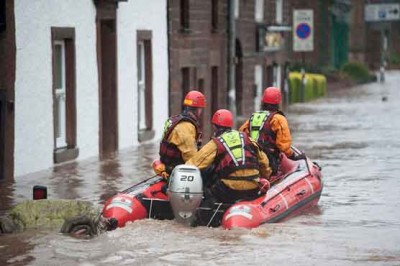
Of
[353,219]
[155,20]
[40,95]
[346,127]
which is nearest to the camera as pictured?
[353,219]

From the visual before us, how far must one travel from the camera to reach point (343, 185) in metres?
20.0

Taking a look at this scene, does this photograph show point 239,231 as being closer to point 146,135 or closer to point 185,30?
point 146,135

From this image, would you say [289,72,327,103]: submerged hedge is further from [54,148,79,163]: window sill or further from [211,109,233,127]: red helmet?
[211,109,233,127]: red helmet

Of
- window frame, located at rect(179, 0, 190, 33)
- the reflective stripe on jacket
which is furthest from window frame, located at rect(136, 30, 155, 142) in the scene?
the reflective stripe on jacket

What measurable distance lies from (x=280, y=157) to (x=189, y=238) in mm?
3479

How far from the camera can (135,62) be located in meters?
26.6

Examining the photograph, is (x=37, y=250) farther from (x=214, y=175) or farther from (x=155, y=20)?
(x=155, y=20)

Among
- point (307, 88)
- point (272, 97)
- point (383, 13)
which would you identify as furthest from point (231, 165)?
point (383, 13)

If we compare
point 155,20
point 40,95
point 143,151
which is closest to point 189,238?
point 40,95

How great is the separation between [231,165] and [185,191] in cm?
76

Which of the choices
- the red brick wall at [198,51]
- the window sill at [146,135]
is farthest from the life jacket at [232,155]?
the red brick wall at [198,51]

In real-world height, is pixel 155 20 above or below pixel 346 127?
above

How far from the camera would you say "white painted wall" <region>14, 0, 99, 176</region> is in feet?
66.9

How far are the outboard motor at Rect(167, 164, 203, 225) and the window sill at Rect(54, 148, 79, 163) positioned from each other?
7.65 m
